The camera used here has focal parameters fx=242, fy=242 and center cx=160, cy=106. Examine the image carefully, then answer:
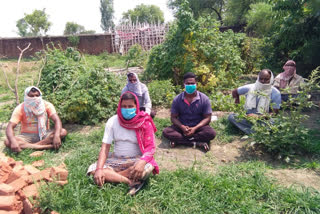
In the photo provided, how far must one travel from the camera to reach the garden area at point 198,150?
2664mm

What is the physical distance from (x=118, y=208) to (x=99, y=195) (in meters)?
0.30

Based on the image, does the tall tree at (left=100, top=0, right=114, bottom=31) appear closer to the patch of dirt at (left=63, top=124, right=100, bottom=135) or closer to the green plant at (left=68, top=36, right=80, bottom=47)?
the green plant at (left=68, top=36, right=80, bottom=47)

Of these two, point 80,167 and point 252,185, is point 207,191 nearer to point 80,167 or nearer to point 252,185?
point 252,185

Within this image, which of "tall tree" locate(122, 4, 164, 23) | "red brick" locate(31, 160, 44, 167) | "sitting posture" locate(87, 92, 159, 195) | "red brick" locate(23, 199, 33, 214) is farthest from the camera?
"tall tree" locate(122, 4, 164, 23)

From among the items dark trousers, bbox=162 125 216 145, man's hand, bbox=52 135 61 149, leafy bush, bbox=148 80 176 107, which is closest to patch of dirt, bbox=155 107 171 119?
leafy bush, bbox=148 80 176 107

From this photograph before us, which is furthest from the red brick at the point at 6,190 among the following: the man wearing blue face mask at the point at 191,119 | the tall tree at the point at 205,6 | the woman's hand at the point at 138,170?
the tall tree at the point at 205,6

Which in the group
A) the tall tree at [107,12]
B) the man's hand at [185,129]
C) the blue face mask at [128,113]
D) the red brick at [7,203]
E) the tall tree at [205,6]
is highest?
the tall tree at [107,12]

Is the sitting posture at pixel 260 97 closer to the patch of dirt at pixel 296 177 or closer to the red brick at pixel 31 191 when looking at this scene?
the patch of dirt at pixel 296 177

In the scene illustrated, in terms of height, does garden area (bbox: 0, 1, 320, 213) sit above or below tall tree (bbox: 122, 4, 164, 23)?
below

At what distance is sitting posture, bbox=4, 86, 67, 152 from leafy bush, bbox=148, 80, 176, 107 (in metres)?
2.73

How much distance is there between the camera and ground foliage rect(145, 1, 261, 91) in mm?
6824

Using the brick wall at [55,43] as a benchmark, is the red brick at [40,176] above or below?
below

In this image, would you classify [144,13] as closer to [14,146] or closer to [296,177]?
[14,146]

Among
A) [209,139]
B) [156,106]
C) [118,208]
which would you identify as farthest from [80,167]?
[156,106]
